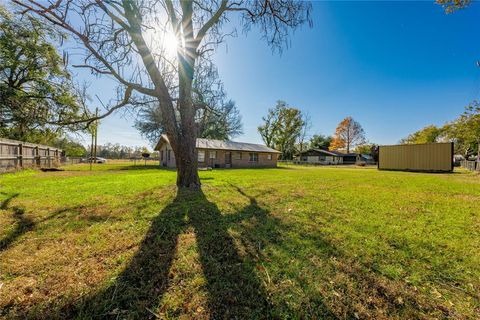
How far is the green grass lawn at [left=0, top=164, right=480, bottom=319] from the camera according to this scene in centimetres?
170

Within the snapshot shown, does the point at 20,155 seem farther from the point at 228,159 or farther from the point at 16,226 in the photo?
the point at 228,159

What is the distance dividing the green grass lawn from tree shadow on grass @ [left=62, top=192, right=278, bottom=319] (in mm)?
12

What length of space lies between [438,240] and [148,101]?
293 inches

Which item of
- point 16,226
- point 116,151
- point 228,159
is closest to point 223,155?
Answer: point 228,159

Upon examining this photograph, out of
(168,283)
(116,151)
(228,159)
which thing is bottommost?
(168,283)

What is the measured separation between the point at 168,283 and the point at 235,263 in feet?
2.55

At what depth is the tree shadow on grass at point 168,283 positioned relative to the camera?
1644 millimetres

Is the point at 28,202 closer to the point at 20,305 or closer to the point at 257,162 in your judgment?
the point at 20,305

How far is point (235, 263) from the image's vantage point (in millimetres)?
2348

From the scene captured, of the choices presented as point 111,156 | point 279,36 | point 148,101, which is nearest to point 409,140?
point 279,36

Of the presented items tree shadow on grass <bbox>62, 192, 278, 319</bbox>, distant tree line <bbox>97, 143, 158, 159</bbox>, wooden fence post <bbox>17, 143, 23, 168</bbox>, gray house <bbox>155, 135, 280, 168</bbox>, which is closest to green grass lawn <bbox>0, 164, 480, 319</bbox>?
tree shadow on grass <bbox>62, 192, 278, 319</bbox>

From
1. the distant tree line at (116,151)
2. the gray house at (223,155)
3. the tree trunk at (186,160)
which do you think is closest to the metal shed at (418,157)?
the gray house at (223,155)

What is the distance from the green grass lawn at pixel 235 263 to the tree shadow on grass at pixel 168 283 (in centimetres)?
1

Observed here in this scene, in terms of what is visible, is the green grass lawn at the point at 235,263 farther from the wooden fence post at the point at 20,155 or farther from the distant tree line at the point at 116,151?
the distant tree line at the point at 116,151
